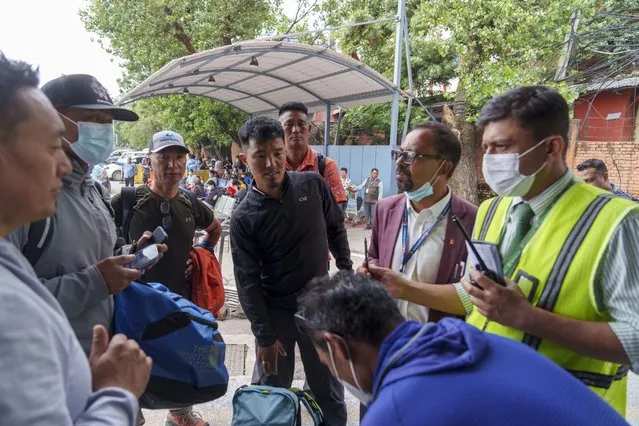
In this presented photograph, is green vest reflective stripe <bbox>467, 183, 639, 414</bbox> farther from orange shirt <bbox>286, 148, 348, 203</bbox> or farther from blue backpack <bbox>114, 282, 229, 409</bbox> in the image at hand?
orange shirt <bbox>286, 148, 348, 203</bbox>

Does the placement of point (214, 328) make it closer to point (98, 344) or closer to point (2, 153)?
point (98, 344)

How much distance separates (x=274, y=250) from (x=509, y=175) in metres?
1.41

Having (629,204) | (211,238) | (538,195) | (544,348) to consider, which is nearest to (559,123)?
(538,195)

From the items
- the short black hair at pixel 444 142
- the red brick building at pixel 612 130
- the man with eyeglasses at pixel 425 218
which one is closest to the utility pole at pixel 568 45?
the red brick building at pixel 612 130

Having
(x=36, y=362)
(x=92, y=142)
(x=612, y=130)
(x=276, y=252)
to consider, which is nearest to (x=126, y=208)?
(x=92, y=142)

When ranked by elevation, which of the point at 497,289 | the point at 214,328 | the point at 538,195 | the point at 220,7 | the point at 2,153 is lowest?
the point at 214,328

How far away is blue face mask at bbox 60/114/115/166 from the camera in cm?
189

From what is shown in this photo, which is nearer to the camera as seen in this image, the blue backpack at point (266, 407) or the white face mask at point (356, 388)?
the white face mask at point (356, 388)

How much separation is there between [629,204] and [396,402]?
3.11 ft

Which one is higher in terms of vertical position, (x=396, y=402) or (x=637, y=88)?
(x=637, y=88)

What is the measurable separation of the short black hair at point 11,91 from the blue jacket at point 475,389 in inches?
40.2

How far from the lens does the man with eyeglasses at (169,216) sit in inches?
109

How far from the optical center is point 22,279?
0.87m

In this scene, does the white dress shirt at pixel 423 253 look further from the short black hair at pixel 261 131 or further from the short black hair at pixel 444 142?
the short black hair at pixel 261 131
